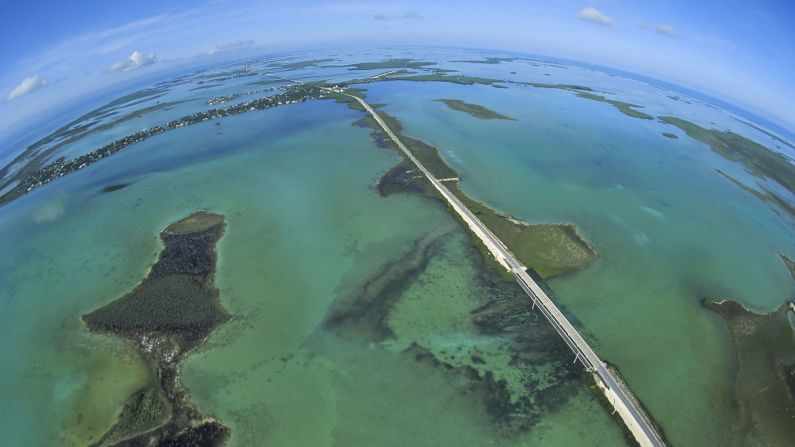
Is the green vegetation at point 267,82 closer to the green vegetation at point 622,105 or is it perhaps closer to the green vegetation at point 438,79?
the green vegetation at point 438,79

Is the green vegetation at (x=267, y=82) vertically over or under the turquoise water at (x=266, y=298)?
over

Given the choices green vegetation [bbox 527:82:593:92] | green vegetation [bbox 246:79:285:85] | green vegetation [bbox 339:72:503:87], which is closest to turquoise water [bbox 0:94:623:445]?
green vegetation [bbox 339:72:503:87]

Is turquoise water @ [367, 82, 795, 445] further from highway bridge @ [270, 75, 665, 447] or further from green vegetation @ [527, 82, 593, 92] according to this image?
green vegetation @ [527, 82, 593, 92]

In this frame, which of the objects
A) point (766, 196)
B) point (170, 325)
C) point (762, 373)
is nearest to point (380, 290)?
point (170, 325)

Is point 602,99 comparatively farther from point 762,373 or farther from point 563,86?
point 762,373

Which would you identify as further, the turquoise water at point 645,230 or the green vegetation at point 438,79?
the green vegetation at point 438,79

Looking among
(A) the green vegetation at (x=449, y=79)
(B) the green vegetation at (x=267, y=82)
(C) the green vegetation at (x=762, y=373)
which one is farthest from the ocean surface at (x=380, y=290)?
(B) the green vegetation at (x=267, y=82)
